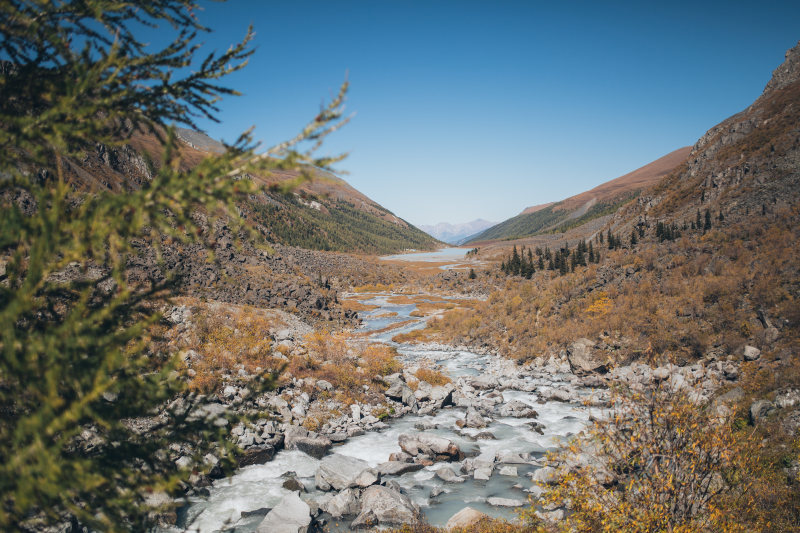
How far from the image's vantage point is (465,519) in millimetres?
9680

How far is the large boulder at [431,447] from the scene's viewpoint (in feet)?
47.1

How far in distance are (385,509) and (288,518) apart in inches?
104

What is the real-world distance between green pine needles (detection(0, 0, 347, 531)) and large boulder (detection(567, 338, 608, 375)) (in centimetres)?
2544

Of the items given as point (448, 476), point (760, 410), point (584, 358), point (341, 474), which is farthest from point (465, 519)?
point (584, 358)

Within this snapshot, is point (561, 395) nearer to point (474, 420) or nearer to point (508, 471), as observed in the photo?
point (474, 420)

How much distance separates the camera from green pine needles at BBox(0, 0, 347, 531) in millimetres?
2885

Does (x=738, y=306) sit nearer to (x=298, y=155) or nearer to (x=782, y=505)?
(x=782, y=505)

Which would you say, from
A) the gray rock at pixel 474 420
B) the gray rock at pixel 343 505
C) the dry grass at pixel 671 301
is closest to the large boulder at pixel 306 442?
the gray rock at pixel 343 505

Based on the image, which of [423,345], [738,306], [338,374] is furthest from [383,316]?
[738,306]

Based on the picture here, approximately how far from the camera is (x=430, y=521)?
10.5 m

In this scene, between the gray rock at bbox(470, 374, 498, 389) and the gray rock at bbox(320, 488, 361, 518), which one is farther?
the gray rock at bbox(470, 374, 498, 389)

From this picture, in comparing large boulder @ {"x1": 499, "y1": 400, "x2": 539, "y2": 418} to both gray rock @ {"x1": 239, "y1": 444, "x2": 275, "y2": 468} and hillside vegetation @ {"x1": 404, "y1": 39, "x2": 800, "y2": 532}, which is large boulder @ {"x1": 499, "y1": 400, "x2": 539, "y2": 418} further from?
gray rock @ {"x1": 239, "y1": 444, "x2": 275, "y2": 468}

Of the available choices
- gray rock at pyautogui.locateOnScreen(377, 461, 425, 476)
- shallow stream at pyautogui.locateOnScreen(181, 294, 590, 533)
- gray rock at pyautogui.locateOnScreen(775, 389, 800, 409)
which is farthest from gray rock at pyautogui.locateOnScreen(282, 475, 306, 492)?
gray rock at pyautogui.locateOnScreen(775, 389, 800, 409)

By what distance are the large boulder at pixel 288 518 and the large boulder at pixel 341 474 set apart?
1.74 metres
